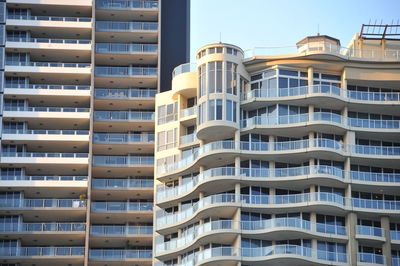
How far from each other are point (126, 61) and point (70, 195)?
740 inches

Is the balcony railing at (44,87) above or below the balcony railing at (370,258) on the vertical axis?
above

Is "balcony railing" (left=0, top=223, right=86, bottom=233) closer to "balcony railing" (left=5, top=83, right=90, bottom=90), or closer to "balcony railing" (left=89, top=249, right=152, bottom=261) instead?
"balcony railing" (left=89, top=249, right=152, bottom=261)

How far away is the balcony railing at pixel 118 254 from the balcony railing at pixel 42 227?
10.6 ft

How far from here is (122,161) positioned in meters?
146

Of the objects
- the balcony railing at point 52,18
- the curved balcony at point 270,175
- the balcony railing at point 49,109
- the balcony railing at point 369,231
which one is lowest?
the balcony railing at point 369,231

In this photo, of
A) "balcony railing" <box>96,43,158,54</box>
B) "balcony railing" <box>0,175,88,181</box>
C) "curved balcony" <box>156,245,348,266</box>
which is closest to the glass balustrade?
"balcony railing" <box>96,43,158,54</box>

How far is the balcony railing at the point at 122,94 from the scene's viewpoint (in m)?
150

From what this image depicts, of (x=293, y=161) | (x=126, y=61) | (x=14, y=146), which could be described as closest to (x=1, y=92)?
(x=14, y=146)

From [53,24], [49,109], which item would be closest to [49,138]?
[49,109]

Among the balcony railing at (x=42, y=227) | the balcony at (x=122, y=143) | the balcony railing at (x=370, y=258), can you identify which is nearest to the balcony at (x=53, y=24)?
the balcony at (x=122, y=143)

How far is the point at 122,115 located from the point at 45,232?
17774 millimetres

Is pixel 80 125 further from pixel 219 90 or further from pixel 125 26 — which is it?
pixel 219 90

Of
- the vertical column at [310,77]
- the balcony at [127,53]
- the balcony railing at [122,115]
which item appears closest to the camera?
the vertical column at [310,77]

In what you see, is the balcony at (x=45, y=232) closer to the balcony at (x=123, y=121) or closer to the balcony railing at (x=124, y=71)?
the balcony at (x=123, y=121)
